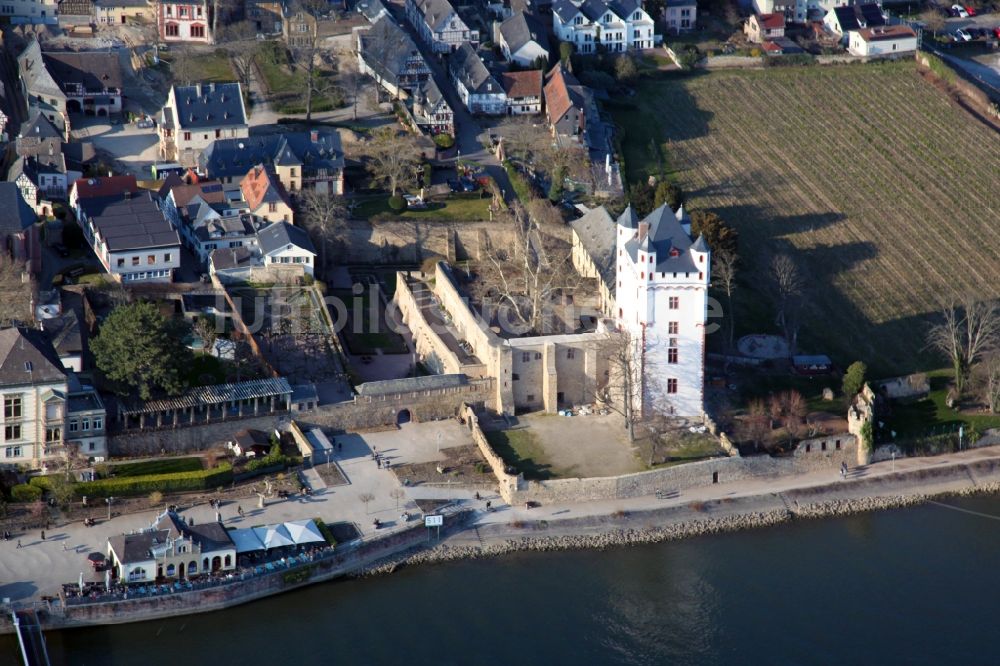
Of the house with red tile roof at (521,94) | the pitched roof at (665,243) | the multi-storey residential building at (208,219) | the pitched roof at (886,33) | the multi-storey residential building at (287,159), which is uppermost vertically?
the pitched roof at (886,33)

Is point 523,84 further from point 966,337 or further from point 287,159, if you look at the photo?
point 966,337

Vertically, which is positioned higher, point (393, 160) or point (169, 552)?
point (393, 160)

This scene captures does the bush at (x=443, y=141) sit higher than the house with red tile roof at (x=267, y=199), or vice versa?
the bush at (x=443, y=141)

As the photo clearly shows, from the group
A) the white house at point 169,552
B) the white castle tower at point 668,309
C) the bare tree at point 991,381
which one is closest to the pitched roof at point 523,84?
the white castle tower at point 668,309

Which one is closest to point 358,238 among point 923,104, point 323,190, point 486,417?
point 323,190

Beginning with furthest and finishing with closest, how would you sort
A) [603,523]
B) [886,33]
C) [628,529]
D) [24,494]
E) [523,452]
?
[886,33] < [523,452] < [603,523] < [628,529] < [24,494]

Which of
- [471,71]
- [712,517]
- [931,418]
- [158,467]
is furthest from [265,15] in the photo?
[712,517]

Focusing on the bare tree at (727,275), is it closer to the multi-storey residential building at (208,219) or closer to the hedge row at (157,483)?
the multi-storey residential building at (208,219)

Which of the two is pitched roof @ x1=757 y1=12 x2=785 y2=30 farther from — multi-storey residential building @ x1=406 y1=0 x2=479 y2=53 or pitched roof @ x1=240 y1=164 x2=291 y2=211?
pitched roof @ x1=240 y1=164 x2=291 y2=211
